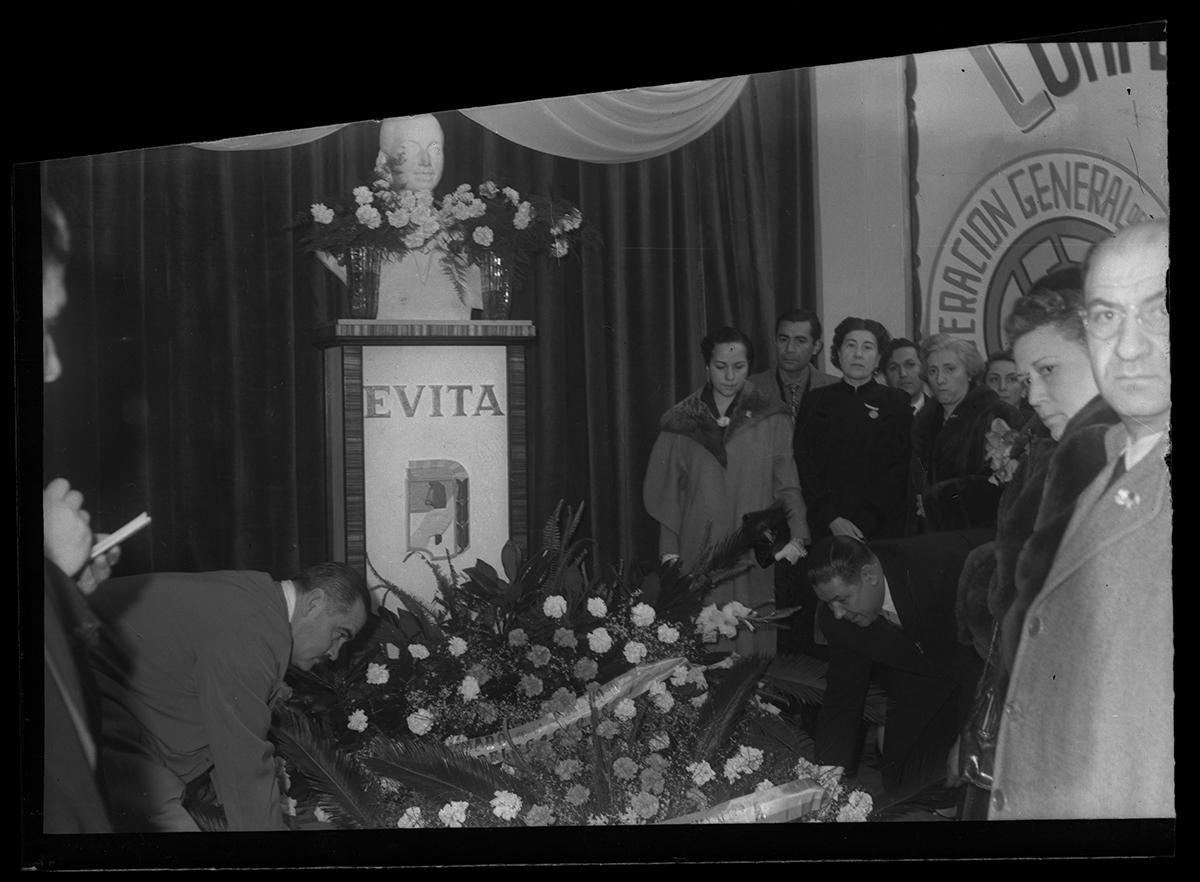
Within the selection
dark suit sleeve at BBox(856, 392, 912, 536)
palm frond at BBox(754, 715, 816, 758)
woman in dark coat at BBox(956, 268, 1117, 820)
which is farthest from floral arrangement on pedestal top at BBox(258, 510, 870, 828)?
woman in dark coat at BBox(956, 268, 1117, 820)

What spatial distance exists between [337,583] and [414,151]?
1.22m

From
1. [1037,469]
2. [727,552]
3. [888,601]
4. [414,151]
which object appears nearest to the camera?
[1037,469]

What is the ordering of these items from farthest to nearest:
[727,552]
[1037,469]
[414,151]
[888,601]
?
1. [414,151]
2. [727,552]
3. [888,601]
4. [1037,469]

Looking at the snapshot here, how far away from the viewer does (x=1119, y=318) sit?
346 centimetres

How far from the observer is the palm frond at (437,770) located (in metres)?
3.73

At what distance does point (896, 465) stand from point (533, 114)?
1.38 m

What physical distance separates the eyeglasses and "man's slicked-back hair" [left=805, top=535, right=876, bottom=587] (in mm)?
803

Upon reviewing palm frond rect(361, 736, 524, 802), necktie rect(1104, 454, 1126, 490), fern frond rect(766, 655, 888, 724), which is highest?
necktie rect(1104, 454, 1126, 490)

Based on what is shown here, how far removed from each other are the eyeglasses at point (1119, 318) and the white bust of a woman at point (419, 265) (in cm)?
162

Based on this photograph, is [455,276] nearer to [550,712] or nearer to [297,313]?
[297,313]

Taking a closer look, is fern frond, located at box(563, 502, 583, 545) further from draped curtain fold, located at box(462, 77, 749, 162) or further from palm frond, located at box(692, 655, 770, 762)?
draped curtain fold, located at box(462, 77, 749, 162)

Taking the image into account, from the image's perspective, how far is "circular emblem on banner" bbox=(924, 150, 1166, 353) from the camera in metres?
3.54

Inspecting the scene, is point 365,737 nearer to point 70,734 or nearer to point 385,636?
point 385,636

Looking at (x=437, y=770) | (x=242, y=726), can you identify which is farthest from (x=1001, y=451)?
(x=242, y=726)
